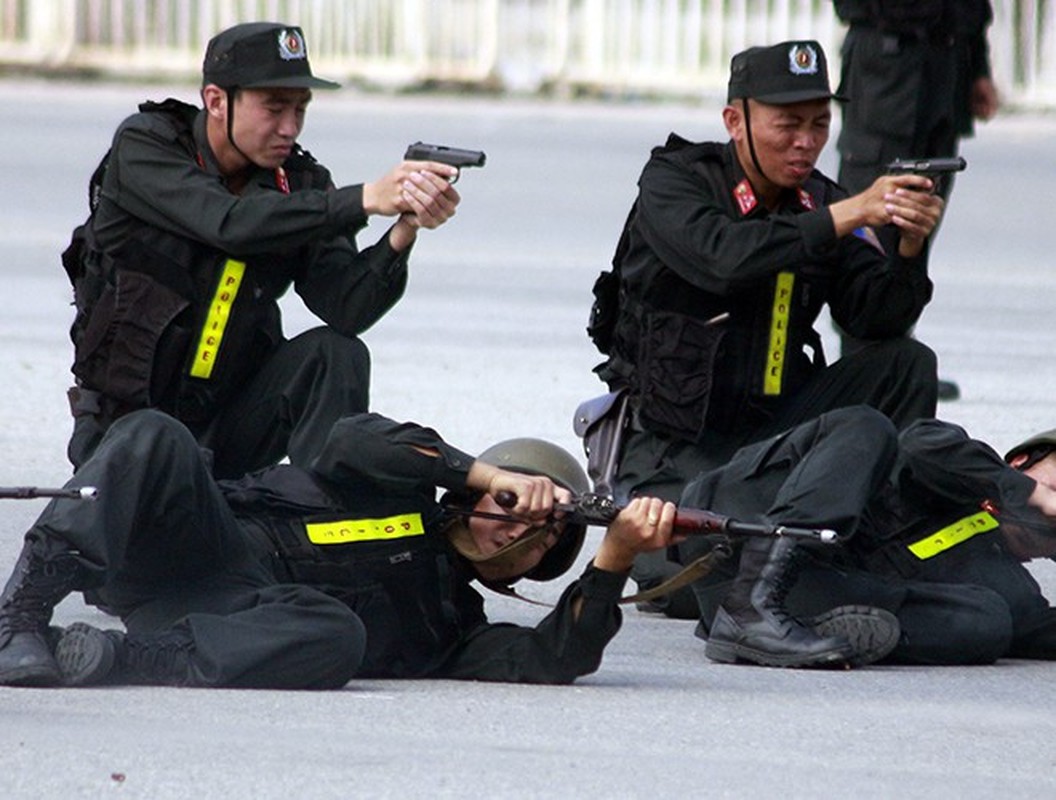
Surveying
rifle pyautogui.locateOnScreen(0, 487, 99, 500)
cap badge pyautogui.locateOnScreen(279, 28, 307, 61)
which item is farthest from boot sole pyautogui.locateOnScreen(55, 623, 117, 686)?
cap badge pyautogui.locateOnScreen(279, 28, 307, 61)

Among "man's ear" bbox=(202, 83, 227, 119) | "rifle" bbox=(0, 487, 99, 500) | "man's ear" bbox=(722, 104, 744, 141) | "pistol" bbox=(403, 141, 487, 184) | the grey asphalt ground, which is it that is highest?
"man's ear" bbox=(202, 83, 227, 119)

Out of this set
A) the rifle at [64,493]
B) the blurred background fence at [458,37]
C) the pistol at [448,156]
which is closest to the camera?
the rifle at [64,493]

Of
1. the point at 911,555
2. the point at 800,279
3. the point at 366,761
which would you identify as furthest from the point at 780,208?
the point at 366,761

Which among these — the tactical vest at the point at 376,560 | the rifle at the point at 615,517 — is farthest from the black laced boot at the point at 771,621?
the tactical vest at the point at 376,560

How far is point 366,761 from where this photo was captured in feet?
15.3

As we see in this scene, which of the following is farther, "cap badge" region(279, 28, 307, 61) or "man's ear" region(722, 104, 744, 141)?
"man's ear" region(722, 104, 744, 141)

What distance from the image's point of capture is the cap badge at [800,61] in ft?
21.4

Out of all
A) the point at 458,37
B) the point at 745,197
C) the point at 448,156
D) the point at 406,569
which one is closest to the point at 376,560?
the point at 406,569

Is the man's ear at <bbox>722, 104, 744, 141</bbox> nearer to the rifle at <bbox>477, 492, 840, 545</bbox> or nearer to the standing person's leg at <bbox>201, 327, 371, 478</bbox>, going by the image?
the standing person's leg at <bbox>201, 327, 371, 478</bbox>

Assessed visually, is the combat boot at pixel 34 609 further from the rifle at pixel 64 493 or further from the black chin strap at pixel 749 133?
the black chin strap at pixel 749 133

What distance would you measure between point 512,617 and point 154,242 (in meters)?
1.22

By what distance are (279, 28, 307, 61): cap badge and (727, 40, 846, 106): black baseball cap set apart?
3.42ft

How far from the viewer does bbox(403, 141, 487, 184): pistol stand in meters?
6.21

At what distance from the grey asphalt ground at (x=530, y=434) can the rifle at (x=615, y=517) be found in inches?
12.9
